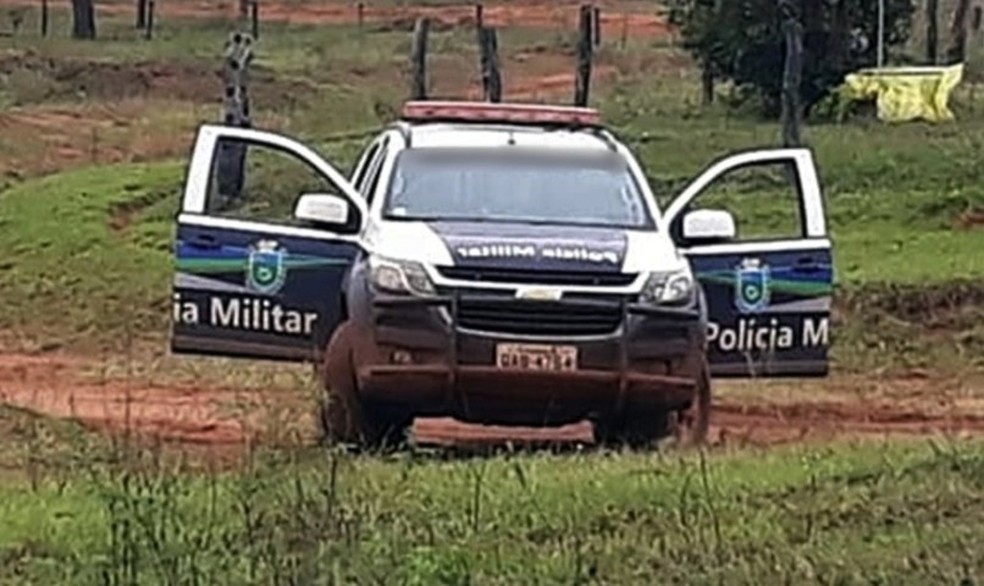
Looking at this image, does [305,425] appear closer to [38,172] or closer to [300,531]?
[300,531]

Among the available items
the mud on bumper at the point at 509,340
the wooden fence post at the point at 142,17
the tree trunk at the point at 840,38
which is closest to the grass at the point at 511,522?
the mud on bumper at the point at 509,340

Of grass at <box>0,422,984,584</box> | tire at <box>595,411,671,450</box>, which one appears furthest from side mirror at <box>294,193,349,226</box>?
grass at <box>0,422,984,584</box>

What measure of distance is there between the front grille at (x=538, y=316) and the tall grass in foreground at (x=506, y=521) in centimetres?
89

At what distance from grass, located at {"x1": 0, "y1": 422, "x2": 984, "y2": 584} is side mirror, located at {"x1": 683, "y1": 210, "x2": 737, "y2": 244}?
2630 millimetres

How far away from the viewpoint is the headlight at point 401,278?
12.5 meters

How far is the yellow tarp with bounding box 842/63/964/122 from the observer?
103 ft

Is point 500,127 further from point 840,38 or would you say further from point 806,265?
point 840,38

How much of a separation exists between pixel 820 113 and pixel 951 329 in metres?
13.2

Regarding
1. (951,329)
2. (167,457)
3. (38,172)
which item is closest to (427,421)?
(167,457)

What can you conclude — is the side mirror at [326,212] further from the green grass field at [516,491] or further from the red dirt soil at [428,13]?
the red dirt soil at [428,13]

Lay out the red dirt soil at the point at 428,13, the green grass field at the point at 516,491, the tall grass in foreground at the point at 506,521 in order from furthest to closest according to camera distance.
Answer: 1. the red dirt soil at the point at 428,13
2. the green grass field at the point at 516,491
3. the tall grass in foreground at the point at 506,521

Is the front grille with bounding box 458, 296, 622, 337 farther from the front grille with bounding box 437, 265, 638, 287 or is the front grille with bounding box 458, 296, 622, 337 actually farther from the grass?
the grass

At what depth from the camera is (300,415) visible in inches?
591

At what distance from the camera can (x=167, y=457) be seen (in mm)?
12820
